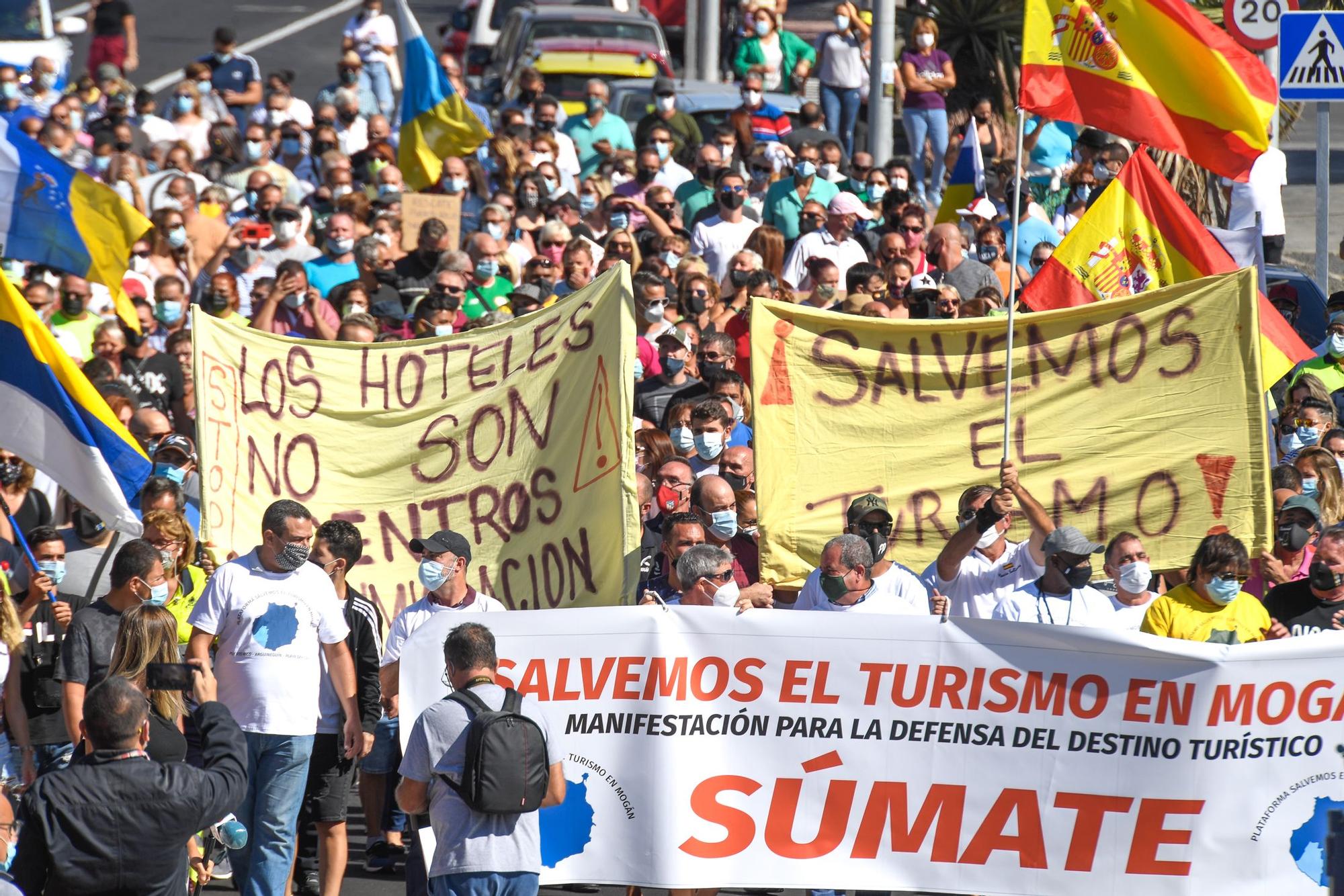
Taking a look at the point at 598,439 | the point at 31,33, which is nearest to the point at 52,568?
the point at 598,439

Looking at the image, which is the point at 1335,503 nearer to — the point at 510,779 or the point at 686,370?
the point at 686,370

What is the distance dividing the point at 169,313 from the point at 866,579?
7101mm

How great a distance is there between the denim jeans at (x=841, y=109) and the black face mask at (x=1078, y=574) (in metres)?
12.9

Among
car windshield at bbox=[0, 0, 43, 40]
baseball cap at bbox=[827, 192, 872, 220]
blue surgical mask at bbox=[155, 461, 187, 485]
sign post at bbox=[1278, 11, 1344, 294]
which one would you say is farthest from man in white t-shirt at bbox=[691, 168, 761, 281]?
car windshield at bbox=[0, 0, 43, 40]

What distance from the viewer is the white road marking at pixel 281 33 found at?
Result: 3125 centimetres

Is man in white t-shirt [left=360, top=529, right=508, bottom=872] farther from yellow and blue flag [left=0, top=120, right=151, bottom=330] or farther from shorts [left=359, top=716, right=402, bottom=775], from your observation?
yellow and blue flag [left=0, top=120, right=151, bottom=330]

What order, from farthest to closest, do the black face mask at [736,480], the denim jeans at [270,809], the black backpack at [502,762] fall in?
1. the black face mask at [736,480]
2. the denim jeans at [270,809]
3. the black backpack at [502,762]

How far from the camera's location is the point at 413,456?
31.1ft

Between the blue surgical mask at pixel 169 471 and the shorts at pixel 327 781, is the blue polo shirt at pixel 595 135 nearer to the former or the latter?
the blue surgical mask at pixel 169 471

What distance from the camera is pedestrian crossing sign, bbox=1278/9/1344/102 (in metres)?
12.6

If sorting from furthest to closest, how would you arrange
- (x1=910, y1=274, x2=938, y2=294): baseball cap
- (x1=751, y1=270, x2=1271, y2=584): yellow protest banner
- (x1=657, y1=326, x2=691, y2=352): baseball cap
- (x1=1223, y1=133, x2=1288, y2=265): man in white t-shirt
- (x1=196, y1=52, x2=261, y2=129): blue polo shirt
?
(x1=196, y1=52, x2=261, y2=129): blue polo shirt → (x1=1223, y1=133, x2=1288, y2=265): man in white t-shirt → (x1=910, y1=274, x2=938, y2=294): baseball cap → (x1=657, y1=326, x2=691, y2=352): baseball cap → (x1=751, y1=270, x2=1271, y2=584): yellow protest banner

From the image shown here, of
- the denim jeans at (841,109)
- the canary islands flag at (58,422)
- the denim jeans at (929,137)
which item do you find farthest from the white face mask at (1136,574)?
the denim jeans at (841,109)

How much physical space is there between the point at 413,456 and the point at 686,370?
2.77 m

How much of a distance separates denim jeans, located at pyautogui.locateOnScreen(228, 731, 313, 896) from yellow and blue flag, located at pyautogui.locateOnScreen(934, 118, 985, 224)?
8602 millimetres
